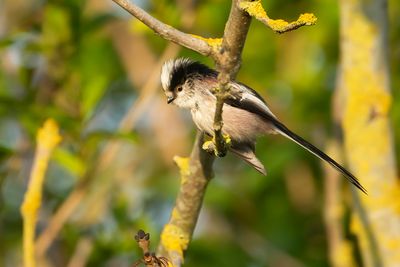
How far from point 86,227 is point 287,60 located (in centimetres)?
200

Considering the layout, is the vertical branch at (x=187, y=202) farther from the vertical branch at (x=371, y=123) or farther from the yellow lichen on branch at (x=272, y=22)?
the vertical branch at (x=371, y=123)

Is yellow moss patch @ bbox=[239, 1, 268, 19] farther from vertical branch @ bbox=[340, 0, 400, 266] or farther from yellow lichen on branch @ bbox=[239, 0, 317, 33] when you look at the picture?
vertical branch @ bbox=[340, 0, 400, 266]

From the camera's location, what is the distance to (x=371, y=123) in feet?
14.0

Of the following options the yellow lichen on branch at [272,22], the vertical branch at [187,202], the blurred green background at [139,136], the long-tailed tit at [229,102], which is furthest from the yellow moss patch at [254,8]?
the blurred green background at [139,136]

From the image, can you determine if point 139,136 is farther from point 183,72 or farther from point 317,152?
point 317,152

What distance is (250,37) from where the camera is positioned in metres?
6.30

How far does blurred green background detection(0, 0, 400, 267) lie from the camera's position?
5.15 meters

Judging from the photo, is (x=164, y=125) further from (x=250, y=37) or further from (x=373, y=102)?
(x=373, y=102)

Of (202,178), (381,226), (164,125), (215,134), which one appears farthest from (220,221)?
(215,134)

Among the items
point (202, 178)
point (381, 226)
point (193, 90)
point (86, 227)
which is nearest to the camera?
point (202, 178)

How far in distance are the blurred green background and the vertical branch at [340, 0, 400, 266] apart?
1.11 meters

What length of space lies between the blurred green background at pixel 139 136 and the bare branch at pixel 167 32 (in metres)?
1.93

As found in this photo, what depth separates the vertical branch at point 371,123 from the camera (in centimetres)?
420

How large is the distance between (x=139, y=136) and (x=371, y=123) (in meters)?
2.10
